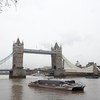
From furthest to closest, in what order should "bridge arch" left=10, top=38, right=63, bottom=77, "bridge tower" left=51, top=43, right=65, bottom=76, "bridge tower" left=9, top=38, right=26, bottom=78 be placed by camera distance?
"bridge tower" left=51, top=43, right=65, bottom=76, "bridge arch" left=10, top=38, right=63, bottom=77, "bridge tower" left=9, top=38, right=26, bottom=78

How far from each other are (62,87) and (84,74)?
81.0 meters

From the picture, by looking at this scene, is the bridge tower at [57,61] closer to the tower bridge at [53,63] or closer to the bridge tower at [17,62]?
the tower bridge at [53,63]

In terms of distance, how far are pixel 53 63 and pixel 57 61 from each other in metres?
4.07

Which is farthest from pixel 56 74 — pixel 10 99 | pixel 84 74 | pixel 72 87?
pixel 10 99

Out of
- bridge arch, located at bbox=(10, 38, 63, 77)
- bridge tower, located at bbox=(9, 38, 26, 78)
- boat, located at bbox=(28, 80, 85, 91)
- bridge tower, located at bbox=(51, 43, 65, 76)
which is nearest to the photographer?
boat, located at bbox=(28, 80, 85, 91)

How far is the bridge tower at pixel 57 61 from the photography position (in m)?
94.4

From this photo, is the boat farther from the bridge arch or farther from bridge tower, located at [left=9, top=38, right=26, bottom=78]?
the bridge arch

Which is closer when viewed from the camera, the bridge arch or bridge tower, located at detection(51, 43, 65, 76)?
the bridge arch

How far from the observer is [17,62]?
85.2 m

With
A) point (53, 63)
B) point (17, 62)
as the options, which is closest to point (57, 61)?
point (53, 63)

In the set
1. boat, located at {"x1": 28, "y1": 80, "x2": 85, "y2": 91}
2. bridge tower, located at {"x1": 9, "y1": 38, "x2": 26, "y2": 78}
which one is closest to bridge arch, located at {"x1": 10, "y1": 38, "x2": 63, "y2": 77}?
bridge tower, located at {"x1": 9, "y1": 38, "x2": 26, "y2": 78}

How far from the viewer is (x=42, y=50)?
8906cm

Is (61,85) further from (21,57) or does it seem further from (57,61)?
(57,61)

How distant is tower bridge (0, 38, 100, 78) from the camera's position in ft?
271
